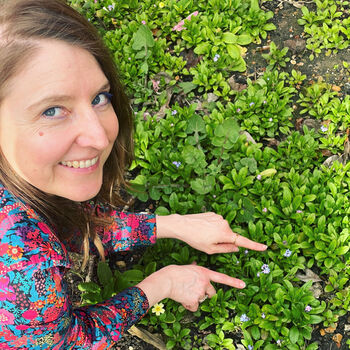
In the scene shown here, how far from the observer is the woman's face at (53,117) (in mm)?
1657

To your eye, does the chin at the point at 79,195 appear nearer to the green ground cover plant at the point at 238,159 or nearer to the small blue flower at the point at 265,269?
the green ground cover plant at the point at 238,159

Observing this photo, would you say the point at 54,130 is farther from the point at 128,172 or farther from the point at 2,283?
the point at 128,172

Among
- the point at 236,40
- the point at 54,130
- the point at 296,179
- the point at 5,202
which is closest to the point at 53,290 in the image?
the point at 5,202

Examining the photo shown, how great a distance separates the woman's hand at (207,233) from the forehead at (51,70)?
4.42 ft

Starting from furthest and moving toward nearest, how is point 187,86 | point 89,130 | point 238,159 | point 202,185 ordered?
point 187,86 < point 238,159 < point 202,185 < point 89,130

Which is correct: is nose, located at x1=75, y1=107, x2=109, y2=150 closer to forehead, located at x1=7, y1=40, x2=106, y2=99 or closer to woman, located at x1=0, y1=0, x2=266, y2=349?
woman, located at x1=0, y1=0, x2=266, y2=349

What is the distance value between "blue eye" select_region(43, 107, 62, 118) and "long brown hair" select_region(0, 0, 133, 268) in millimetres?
169

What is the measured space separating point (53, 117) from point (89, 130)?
0.48 ft

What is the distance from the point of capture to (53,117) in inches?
67.9

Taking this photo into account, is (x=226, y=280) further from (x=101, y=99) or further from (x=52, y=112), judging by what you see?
(x=52, y=112)

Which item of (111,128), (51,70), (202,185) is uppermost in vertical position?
(51,70)

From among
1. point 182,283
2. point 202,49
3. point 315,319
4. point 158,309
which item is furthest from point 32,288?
point 202,49

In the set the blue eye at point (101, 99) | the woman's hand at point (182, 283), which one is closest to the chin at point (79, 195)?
the blue eye at point (101, 99)

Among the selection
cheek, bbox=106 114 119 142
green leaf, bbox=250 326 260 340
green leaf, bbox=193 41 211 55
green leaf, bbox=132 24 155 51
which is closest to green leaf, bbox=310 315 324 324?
green leaf, bbox=250 326 260 340
